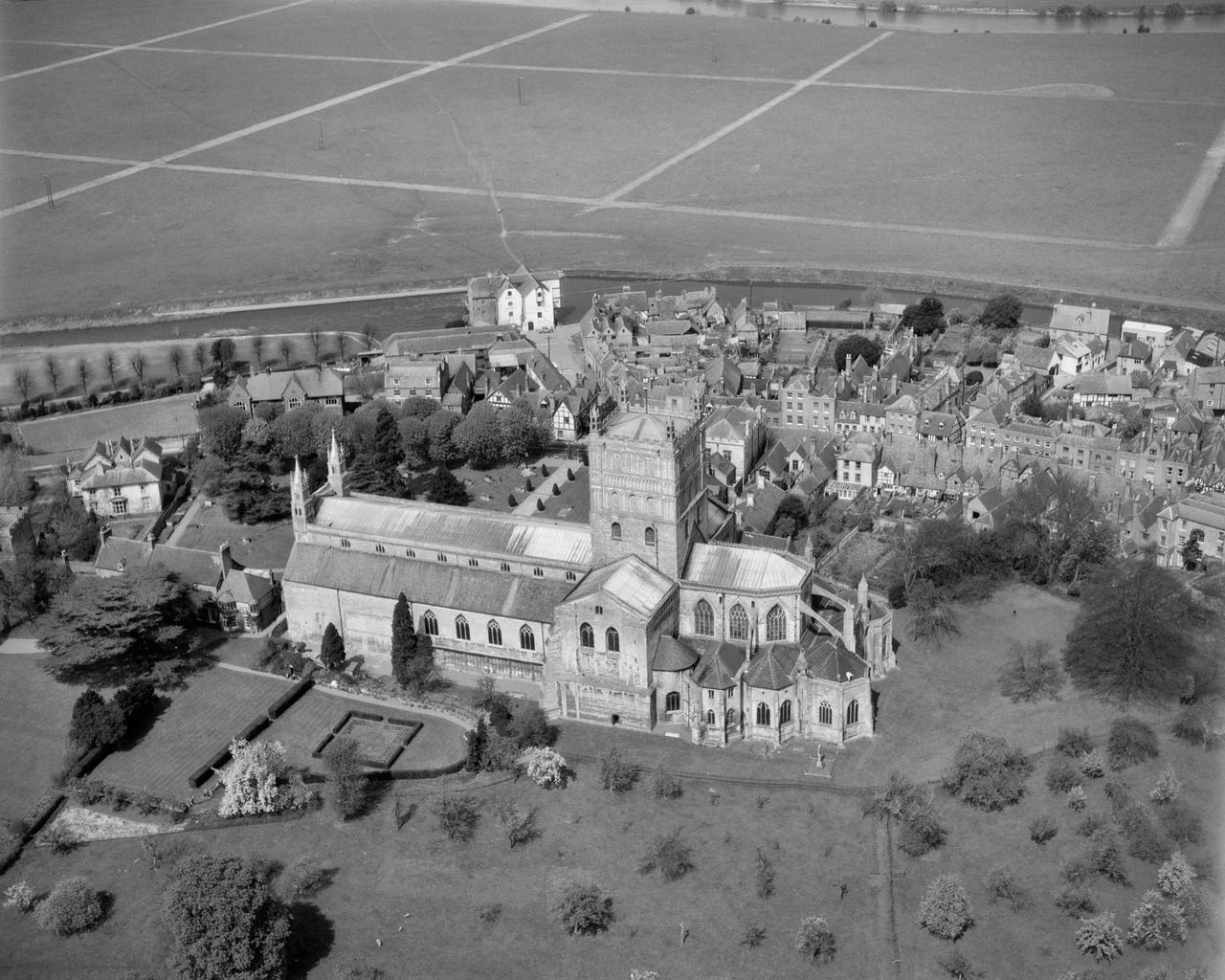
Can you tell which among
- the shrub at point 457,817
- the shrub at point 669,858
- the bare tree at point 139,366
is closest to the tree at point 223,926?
the shrub at point 457,817

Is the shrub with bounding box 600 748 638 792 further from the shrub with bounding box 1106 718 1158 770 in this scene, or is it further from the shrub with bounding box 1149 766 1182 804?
the shrub with bounding box 1149 766 1182 804

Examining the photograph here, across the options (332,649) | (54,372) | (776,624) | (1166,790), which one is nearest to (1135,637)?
(1166,790)

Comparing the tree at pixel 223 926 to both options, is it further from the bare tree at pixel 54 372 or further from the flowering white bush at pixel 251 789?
the bare tree at pixel 54 372

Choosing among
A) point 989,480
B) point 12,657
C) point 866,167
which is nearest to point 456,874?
point 12,657

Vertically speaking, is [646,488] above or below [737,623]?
above

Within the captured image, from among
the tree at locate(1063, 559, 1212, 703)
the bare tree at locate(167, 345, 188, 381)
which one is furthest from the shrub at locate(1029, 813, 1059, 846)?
the bare tree at locate(167, 345, 188, 381)

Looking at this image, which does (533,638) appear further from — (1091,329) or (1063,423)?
(1091,329)

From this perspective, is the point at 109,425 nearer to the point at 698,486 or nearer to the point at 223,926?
the point at 698,486
